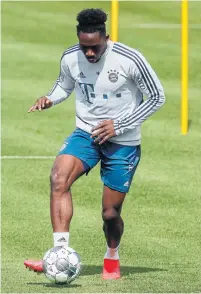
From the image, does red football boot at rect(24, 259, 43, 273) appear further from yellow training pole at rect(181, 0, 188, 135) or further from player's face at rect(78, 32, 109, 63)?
yellow training pole at rect(181, 0, 188, 135)

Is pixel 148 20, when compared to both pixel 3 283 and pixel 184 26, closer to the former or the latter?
pixel 184 26

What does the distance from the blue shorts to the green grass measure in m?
0.97

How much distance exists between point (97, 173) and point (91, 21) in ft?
22.8

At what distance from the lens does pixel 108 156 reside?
34.5ft

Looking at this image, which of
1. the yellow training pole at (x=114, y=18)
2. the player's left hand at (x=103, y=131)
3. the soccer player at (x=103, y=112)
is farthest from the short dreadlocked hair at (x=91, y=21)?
the yellow training pole at (x=114, y=18)

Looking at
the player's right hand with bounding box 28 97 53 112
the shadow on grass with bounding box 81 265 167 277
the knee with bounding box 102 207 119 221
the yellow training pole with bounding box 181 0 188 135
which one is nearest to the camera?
the player's right hand with bounding box 28 97 53 112

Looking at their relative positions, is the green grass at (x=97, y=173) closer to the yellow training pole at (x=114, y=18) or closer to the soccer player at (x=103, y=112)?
the soccer player at (x=103, y=112)

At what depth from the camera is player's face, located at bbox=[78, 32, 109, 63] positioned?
1006 centimetres

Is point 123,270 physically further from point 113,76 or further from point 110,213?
→ point 113,76

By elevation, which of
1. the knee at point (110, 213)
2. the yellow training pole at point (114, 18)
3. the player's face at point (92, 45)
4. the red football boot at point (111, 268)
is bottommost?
the red football boot at point (111, 268)

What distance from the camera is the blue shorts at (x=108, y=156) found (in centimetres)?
1041

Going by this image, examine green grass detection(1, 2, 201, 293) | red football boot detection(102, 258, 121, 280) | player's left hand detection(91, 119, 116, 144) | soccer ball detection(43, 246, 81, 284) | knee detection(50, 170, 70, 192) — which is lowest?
green grass detection(1, 2, 201, 293)

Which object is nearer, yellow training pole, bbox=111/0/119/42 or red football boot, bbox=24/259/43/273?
red football boot, bbox=24/259/43/273

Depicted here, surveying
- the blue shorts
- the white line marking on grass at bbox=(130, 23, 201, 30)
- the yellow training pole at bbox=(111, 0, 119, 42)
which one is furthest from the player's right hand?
the white line marking on grass at bbox=(130, 23, 201, 30)
